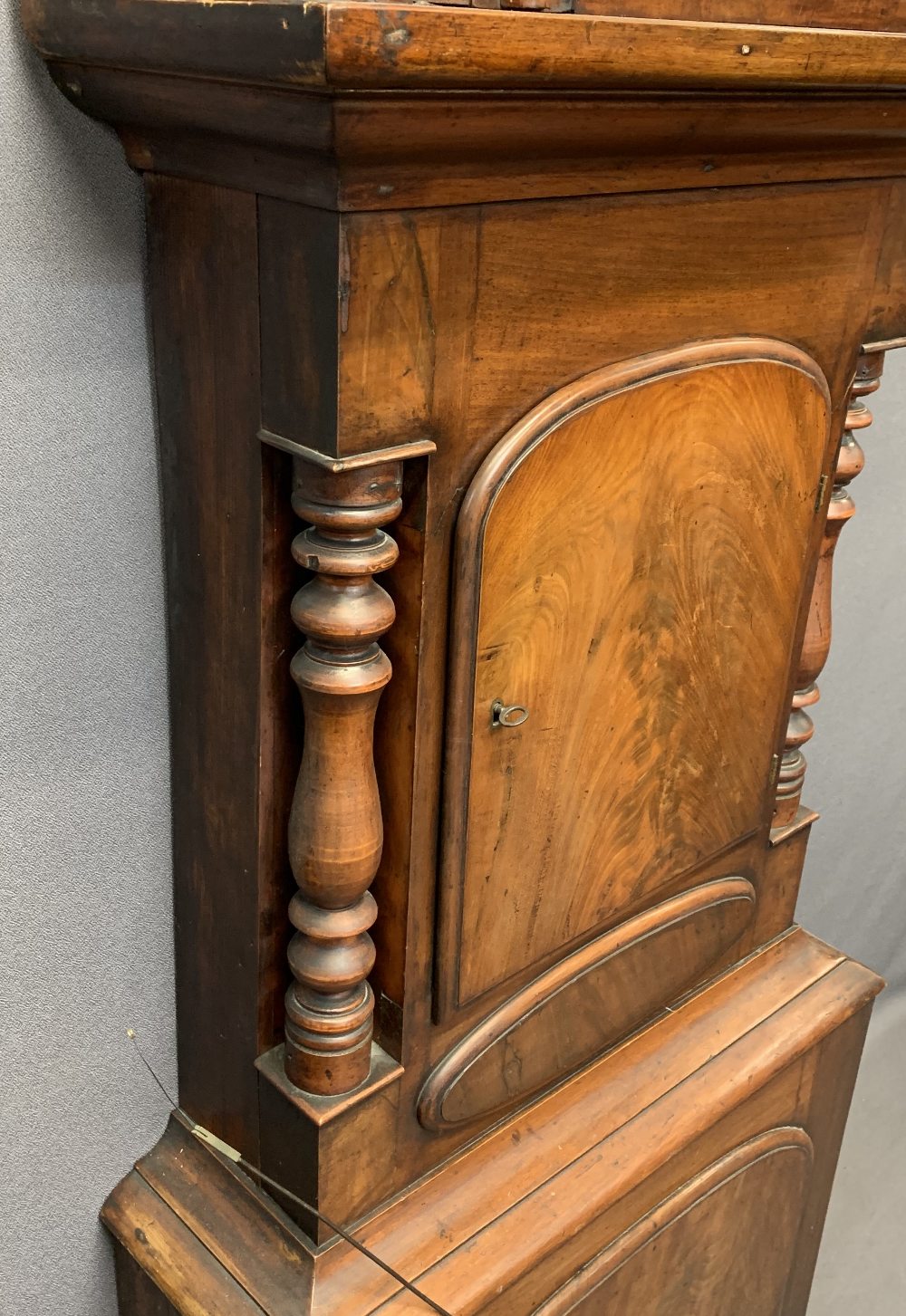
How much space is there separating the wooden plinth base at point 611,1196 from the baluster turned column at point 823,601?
0.63ft

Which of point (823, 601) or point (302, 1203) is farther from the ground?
point (823, 601)

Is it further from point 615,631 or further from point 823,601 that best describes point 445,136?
point 823,601

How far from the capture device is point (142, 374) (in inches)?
32.0

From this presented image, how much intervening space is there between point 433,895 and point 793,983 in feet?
1.76

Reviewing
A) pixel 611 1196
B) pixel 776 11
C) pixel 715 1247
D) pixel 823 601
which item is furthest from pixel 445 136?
pixel 715 1247

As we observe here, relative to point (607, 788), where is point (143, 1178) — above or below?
below

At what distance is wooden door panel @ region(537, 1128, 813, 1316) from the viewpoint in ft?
3.62

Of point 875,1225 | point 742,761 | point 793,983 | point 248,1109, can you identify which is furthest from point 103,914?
point 875,1225

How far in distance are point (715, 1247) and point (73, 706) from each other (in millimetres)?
874

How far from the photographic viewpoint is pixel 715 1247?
126cm

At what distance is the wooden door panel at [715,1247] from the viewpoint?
3.62 ft

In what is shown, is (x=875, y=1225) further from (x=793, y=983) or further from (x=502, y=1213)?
(x=502, y=1213)

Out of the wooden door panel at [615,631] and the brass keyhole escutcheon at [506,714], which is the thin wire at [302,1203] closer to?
the wooden door panel at [615,631]

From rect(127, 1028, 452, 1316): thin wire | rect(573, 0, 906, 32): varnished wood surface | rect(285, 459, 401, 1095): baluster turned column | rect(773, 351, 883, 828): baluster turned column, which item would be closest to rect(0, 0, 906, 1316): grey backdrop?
rect(127, 1028, 452, 1316): thin wire
